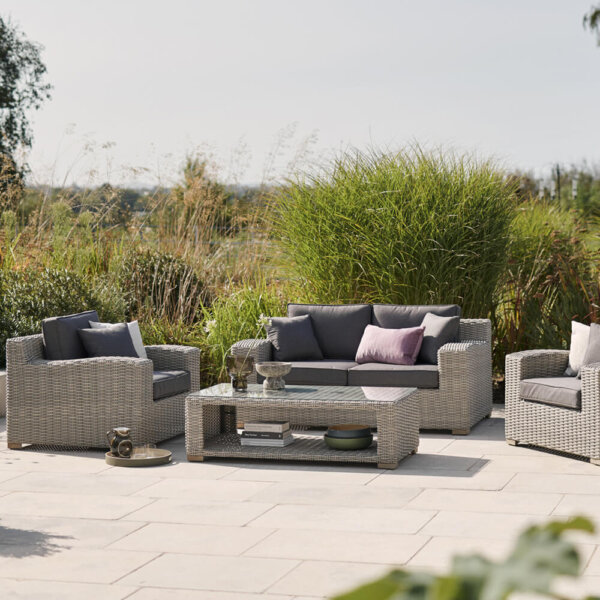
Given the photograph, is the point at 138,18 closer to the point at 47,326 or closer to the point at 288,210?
the point at 288,210

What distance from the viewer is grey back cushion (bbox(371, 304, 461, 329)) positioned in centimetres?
653

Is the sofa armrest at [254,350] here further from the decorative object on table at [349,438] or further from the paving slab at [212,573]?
the paving slab at [212,573]

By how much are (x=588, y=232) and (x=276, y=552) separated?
619cm

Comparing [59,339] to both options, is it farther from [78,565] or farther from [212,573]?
[212,573]

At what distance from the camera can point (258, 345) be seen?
639 cm

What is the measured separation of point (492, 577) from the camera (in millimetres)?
545

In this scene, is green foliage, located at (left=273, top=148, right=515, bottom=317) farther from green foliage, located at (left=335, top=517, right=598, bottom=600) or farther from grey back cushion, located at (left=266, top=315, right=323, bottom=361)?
green foliage, located at (left=335, top=517, right=598, bottom=600)

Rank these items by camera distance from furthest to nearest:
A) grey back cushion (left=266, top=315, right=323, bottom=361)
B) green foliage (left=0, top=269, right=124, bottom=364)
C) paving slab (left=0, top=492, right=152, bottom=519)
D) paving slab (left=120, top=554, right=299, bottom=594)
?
green foliage (left=0, top=269, right=124, bottom=364) → grey back cushion (left=266, top=315, right=323, bottom=361) → paving slab (left=0, top=492, right=152, bottom=519) → paving slab (left=120, top=554, right=299, bottom=594)

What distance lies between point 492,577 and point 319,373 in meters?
5.66

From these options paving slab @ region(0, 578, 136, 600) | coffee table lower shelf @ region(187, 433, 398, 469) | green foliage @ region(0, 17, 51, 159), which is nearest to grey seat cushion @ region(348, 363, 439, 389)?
coffee table lower shelf @ region(187, 433, 398, 469)

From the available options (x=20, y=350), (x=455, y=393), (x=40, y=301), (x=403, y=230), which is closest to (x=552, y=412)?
(x=455, y=393)

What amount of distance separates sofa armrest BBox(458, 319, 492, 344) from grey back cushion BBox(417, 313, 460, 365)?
165mm

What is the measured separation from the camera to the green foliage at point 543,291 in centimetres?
718

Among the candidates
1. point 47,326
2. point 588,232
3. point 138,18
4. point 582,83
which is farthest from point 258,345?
point 582,83
